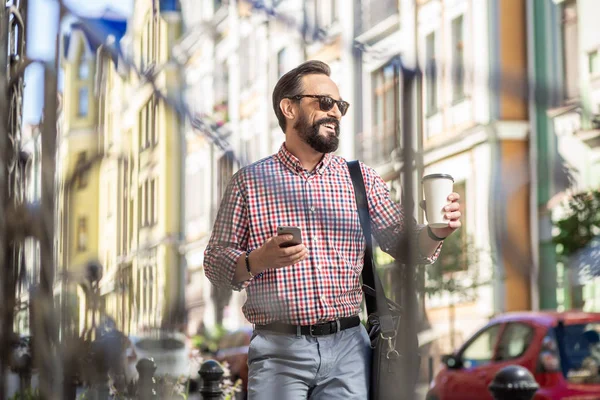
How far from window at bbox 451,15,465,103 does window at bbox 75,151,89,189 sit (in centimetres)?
54

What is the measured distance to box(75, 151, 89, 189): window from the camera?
1.15 m

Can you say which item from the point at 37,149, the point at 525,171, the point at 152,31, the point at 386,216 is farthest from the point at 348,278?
the point at 525,171

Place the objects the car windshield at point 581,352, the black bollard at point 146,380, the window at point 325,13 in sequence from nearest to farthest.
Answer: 1. the car windshield at point 581,352
2. the window at point 325,13
3. the black bollard at point 146,380

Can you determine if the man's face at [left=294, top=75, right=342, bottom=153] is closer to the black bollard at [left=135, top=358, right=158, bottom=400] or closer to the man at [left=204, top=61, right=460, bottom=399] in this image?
the man at [left=204, top=61, right=460, bottom=399]

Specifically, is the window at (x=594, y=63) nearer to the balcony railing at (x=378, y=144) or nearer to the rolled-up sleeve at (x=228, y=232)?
the balcony railing at (x=378, y=144)

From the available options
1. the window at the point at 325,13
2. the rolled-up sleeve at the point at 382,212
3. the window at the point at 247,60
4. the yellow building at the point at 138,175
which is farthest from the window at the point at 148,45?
the rolled-up sleeve at the point at 382,212

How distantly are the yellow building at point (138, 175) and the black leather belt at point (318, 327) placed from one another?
209mm

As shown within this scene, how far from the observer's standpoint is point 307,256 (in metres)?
1.17

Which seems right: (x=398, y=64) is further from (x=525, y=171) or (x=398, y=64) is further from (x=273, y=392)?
(x=273, y=392)

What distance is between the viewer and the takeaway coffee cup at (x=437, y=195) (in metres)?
0.82

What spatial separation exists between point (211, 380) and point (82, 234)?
128 centimetres

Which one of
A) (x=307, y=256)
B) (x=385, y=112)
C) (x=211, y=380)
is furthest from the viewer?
(x=211, y=380)

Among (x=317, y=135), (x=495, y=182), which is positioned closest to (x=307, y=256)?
(x=317, y=135)

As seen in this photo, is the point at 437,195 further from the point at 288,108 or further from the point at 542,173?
the point at 288,108
